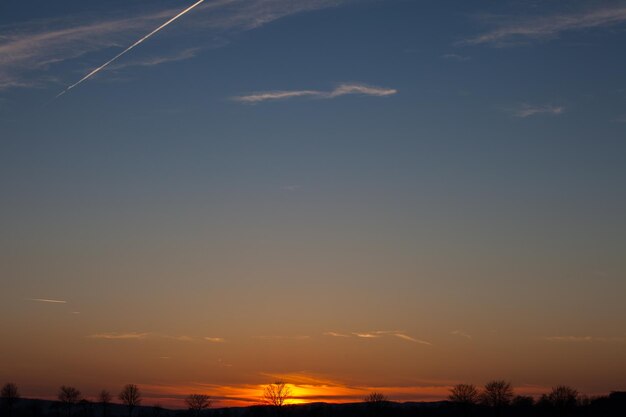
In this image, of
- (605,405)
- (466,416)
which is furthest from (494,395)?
(605,405)

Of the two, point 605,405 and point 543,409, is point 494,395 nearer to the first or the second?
point 543,409

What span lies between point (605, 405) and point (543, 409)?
2253cm

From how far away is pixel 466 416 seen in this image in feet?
652

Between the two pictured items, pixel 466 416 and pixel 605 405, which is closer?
pixel 605 405

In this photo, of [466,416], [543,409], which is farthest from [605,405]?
[466,416]

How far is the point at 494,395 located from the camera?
643 ft

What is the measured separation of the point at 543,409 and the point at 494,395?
40.8 feet

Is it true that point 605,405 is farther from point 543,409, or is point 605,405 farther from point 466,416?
point 466,416

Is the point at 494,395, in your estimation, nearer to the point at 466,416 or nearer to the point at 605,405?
the point at 466,416

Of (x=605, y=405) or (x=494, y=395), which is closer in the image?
(x=605, y=405)

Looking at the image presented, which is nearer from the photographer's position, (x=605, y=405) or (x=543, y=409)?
(x=605, y=405)

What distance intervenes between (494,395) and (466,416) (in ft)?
31.2
